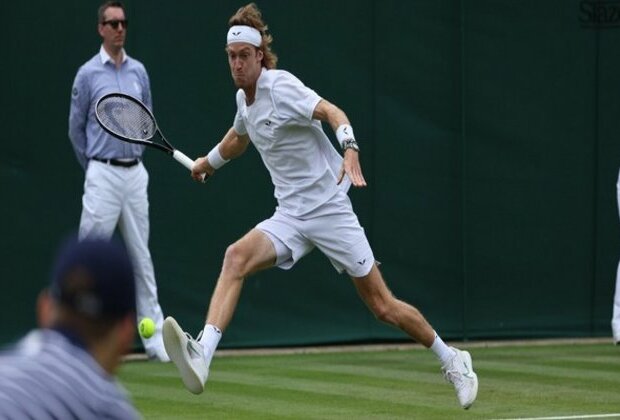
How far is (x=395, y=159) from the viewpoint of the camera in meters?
12.7

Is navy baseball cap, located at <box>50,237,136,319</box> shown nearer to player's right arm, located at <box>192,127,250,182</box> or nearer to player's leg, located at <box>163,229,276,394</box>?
player's leg, located at <box>163,229,276,394</box>

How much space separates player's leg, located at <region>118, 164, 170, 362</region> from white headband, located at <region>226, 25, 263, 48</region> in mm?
2810

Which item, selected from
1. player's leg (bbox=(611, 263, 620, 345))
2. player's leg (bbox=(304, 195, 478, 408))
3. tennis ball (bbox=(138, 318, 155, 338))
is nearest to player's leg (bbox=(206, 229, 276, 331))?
player's leg (bbox=(304, 195, 478, 408))

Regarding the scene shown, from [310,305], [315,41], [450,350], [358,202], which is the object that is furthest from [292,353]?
[450,350]

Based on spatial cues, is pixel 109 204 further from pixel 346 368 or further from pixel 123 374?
pixel 346 368

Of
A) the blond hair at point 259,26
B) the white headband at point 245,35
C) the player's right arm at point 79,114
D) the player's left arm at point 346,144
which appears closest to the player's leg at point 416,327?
the player's left arm at point 346,144

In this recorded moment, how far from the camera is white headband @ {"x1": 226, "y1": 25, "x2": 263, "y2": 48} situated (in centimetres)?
845

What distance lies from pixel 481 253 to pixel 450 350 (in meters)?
4.63

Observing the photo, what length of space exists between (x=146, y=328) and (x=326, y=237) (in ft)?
9.95

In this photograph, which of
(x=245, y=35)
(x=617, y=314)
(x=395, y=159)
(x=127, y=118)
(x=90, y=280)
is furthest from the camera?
(x=395, y=159)

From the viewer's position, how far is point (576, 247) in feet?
43.4

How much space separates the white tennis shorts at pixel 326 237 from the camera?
27.2 feet

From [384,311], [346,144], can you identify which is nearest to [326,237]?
[384,311]

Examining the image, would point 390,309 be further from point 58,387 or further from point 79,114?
point 58,387
